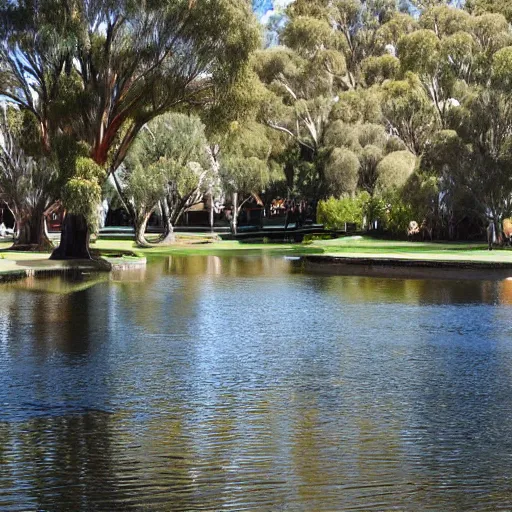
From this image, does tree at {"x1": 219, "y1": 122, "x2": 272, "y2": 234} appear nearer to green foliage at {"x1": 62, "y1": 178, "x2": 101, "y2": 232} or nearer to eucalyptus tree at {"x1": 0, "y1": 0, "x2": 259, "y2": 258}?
eucalyptus tree at {"x1": 0, "y1": 0, "x2": 259, "y2": 258}

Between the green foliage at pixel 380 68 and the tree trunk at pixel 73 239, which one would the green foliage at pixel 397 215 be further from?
the green foliage at pixel 380 68

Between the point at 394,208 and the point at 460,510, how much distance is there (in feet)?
164

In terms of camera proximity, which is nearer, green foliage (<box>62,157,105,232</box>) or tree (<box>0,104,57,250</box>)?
green foliage (<box>62,157,105,232</box>)

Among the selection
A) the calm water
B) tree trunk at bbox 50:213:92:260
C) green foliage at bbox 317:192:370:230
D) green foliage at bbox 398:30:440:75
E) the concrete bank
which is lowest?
the calm water

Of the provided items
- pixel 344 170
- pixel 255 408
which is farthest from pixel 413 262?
pixel 344 170

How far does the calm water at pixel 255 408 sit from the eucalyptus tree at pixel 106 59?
53.9ft

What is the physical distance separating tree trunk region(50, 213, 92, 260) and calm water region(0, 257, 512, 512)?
18.0 meters

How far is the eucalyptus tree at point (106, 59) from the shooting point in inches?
1265

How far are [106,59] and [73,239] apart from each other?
22.5 ft

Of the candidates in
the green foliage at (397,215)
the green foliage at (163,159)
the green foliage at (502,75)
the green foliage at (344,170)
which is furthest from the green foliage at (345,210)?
the green foliage at (502,75)

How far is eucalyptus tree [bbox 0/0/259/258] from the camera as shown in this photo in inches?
1265

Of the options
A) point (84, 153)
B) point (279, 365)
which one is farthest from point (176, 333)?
point (84, 153)

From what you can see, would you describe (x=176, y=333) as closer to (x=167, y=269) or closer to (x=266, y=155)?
(x=167, y=269)

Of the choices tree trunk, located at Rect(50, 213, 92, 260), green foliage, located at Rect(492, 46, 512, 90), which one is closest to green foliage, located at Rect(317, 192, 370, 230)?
green foliage, located at Rect(492, 46, 512, 90)
